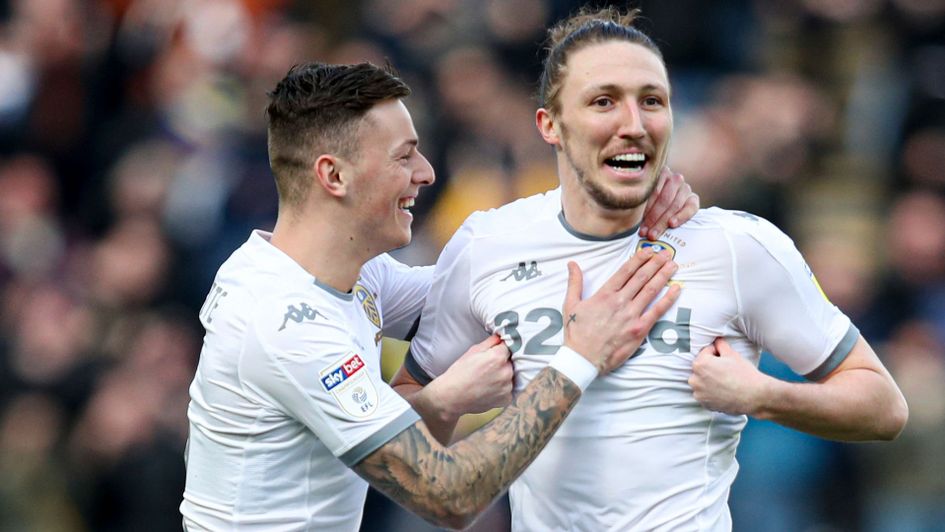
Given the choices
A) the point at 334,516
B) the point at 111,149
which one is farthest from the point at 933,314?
the point at 111,149

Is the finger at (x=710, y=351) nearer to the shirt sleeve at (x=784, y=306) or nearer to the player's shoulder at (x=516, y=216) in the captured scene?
the shirt sleeve at (x=784, y=306)

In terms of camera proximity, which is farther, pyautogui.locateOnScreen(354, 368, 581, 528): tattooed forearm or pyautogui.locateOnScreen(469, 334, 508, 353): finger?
pyautogui.locateOnScreen(469, 334, 508, 353): finger

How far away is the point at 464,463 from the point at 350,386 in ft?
1.33

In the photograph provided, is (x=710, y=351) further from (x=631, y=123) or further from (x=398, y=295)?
(x=398, y=295)

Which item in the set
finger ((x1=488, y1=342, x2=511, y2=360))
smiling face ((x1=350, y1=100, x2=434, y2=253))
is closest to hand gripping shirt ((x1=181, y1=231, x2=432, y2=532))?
smiling face ((x1=350, y1=100, x2=434, y2=253))

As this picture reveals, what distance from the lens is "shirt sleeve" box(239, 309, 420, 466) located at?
4.04 m

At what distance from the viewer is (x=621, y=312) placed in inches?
163

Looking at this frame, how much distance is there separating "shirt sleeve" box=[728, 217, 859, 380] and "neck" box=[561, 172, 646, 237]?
34 cm

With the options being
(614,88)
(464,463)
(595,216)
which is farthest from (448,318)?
(614,88)

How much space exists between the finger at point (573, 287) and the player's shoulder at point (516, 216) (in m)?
0.26

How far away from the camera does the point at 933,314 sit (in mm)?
7203

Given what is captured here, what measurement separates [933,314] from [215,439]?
4.35 metres

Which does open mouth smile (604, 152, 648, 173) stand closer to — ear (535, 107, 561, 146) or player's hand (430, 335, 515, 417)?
ear (535, 107, 561, 146)

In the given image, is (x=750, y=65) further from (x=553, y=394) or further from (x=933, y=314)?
(x=553, y=394)
